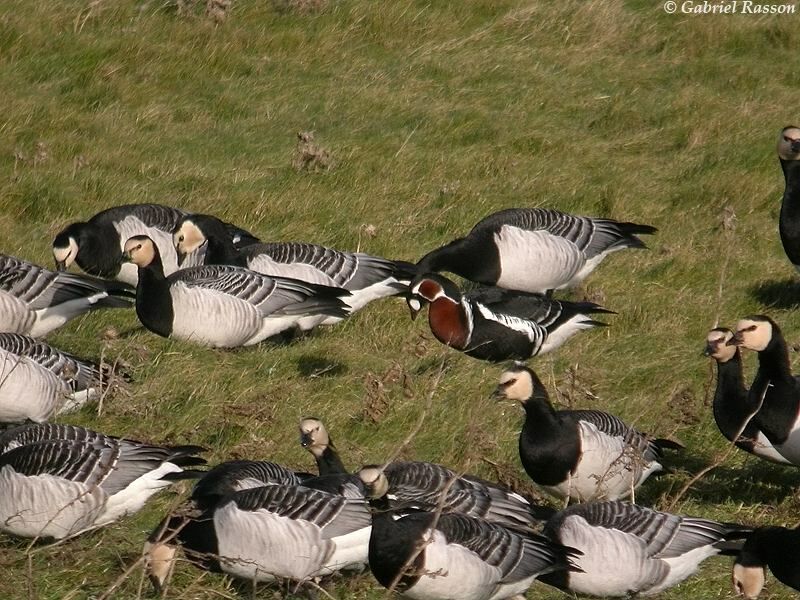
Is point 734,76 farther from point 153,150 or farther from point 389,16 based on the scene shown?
point 153,150

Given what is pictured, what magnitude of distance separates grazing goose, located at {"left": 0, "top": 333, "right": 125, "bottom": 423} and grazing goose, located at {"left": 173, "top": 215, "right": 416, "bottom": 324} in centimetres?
224

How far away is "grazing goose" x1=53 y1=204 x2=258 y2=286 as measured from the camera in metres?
11.2

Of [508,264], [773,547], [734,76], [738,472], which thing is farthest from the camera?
[734,76]

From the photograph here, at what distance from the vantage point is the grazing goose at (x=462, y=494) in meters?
7.22

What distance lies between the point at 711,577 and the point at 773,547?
1.10 metres

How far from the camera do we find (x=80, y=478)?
734cm

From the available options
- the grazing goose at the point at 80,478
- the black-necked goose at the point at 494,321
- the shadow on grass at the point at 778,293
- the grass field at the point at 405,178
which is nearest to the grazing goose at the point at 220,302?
the grass field at the point at 405,178

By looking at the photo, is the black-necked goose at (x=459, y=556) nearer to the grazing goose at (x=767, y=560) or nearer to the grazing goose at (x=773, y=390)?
the grazing goose at (x=767, y=560)

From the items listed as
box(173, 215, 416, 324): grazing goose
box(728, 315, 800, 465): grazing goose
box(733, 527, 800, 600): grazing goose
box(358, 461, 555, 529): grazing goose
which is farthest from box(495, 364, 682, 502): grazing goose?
box(173, 215, 416, 324): grazing goose

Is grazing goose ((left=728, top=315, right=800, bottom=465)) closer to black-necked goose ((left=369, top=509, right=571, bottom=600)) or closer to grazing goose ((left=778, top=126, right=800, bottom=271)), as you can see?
black-necked goose ((left=369, top=509, right=571, bottom=600))

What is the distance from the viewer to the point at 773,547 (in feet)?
21.4

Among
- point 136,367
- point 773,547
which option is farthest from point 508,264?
point 773,547

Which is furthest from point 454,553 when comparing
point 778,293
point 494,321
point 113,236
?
point 113,236

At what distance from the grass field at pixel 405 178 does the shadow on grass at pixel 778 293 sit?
3 centimetres
